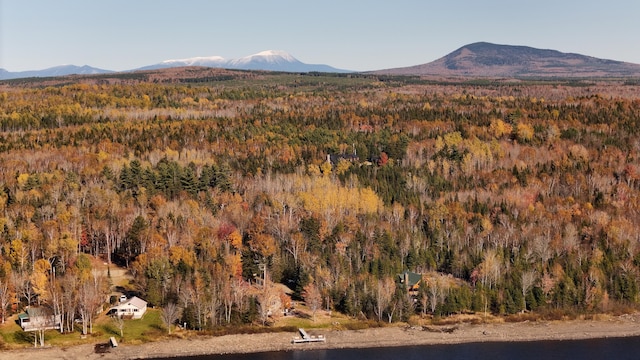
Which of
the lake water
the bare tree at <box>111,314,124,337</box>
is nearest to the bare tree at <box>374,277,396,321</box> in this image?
the lake water

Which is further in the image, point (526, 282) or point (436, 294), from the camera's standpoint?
point (526, 282)

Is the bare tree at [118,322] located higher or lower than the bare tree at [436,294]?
lower

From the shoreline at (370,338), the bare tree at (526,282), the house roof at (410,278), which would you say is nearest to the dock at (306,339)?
the shoreline at (370,338)

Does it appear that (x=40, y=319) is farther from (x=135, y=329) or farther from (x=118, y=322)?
(x=135, y=329)

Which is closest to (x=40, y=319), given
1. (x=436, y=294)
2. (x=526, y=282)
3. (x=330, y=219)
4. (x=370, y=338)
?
(x=370, y=338)

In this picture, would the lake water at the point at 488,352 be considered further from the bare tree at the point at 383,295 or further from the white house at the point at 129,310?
the white house at the point at 129,310

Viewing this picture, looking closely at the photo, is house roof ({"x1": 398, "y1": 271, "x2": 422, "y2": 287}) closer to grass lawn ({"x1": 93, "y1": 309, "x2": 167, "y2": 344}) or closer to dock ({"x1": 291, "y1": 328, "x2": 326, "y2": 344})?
dock ({"x1": 291, "y1": 328, "x2": 326, "y2": 344})
